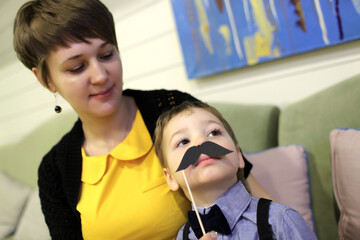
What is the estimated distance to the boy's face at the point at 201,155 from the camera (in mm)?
898

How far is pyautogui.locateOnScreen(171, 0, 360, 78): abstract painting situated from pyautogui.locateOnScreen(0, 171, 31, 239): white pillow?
1432mm

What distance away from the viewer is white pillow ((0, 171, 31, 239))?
88.2 inches

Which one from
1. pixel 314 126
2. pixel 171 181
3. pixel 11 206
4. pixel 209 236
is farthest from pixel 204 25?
pixel 11 206

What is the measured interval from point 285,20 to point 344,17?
0.26 meters

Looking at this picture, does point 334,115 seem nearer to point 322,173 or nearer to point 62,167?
point 322,173

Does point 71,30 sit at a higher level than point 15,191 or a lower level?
higher

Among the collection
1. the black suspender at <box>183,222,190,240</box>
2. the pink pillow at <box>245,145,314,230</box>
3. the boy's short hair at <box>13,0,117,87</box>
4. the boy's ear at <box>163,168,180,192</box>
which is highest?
the boy's short hair at <box>13,0,117,87</box>

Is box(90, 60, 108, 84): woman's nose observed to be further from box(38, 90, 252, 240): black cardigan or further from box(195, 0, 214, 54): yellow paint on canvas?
box(195, 0, 214, 54): yellow paint on canvas

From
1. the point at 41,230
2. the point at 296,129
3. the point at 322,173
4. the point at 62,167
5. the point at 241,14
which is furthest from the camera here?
the point at 41,230

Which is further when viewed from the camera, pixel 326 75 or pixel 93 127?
pixel 326 75

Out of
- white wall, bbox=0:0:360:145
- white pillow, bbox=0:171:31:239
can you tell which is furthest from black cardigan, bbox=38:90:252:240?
white pillow, bbox=0:171:31:239

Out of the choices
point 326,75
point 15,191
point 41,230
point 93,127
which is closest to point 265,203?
Result: point 93,127

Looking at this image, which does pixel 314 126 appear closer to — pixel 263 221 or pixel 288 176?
pixel 288 176

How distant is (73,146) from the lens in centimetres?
134
